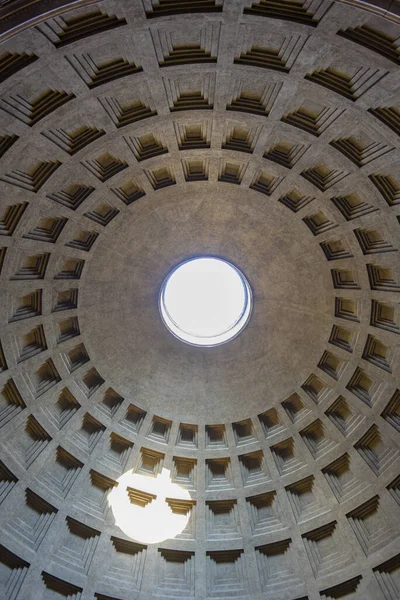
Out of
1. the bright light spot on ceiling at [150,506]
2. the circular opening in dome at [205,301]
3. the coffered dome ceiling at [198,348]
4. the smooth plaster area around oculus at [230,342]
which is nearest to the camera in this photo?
the coffered dome ceiling at [198,348]

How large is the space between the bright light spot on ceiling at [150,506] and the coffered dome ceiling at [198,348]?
0.75ft

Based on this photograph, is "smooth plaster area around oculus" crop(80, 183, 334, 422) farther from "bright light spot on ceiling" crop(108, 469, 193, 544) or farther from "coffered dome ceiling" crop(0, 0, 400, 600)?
"bright light spot on ceiling" crop(108, 469, 193, 544)

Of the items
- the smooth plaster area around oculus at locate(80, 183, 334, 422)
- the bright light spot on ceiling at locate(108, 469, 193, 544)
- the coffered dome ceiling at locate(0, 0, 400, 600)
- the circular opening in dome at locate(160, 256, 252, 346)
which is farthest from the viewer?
the circular opening in dome at locate(160, 256, 252, 346)

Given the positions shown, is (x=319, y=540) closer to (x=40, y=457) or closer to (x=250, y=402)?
(x=250, y=402)

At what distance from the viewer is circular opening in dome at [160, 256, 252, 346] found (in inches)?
1276

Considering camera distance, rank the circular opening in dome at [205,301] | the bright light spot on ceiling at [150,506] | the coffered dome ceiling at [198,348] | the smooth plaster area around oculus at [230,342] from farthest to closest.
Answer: the circular opening in dome at [205,301] → the bright light spot on ceiling at [150,506] → the smooth plaster area around oculus at [230,342] → the coffered dome ceiling at [198,348]

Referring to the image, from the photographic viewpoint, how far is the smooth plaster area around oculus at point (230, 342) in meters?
28.4

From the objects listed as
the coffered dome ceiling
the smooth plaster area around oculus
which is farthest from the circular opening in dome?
the coffered dome ceiling

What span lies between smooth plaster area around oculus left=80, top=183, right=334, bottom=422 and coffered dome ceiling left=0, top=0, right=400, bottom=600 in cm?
11

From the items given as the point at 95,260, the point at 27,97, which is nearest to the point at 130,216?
the point at 95,260

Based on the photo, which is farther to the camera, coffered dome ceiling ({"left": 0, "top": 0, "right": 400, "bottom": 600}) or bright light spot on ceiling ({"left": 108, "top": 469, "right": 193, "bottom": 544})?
bright light spot on ceiling ({"left": 108, "top": 469, "right": 193, "bottom": 544})

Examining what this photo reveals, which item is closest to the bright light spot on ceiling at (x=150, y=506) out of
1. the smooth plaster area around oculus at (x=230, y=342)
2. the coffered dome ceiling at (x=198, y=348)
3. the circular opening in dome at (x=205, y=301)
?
the coffered dome ceiling at (x=198, y=348)

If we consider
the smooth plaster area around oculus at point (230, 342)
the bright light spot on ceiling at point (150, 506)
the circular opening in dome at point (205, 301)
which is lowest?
the bright light spot on ceiling at point (150, 506)

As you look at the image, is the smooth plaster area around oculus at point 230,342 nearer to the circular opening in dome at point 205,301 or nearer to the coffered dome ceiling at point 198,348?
the coffered dome ceiling at point 198,348
